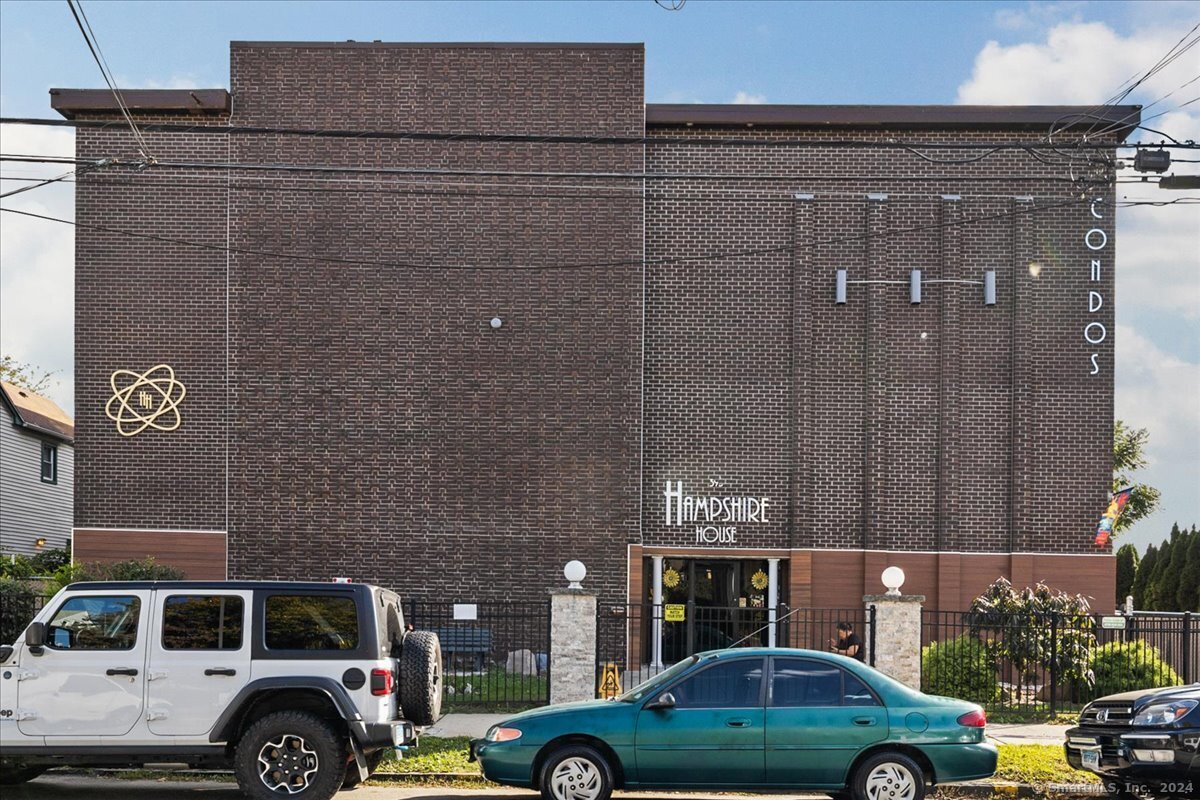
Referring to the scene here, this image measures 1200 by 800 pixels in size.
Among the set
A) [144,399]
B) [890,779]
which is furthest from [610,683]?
[144,399]

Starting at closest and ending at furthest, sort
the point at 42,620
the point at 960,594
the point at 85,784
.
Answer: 1. the point at 42,620
2. the point at 85,784
3. the point at 960,594

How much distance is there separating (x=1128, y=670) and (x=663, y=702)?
34.5 feet

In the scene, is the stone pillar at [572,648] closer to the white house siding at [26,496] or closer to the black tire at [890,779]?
the black tire at [890,779]

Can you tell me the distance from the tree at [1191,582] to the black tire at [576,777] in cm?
3110

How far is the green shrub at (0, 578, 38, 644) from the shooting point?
18.1 m

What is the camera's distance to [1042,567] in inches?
930

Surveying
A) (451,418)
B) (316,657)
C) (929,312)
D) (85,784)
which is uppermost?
(929,312)

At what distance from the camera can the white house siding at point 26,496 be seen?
37.6 m

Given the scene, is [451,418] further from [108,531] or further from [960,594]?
[960,594]

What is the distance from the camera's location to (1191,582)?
125ft

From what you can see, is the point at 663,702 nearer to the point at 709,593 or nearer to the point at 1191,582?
the point at 709,593

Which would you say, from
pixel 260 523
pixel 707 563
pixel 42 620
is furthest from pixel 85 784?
pixel 707 563

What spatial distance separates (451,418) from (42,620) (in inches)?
501

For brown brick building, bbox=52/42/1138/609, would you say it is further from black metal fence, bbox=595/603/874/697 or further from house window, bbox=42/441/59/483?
house window, bbox=42/441/59/483
